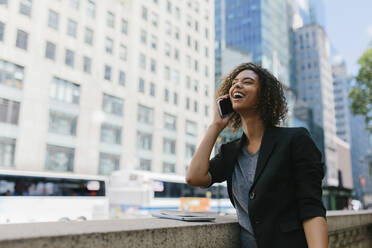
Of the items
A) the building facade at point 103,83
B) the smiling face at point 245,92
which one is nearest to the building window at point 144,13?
the building facade at point 103,83

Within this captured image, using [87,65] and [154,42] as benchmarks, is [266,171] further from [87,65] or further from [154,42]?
[154,42]

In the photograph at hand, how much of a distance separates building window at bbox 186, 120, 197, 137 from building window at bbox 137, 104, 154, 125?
3.74 metres

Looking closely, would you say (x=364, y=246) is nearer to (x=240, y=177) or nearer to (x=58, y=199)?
(x=240, y=177)

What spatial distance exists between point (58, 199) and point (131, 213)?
9.45ft

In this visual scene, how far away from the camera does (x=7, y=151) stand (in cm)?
1398

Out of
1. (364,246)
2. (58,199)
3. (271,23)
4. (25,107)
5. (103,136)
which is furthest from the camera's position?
(271,23)

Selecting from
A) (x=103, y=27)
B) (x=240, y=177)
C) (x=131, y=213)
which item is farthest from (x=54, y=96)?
(x=240, y=177)

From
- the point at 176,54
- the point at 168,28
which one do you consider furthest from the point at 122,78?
the point at 168,28

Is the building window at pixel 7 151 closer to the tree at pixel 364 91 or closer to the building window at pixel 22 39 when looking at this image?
the building window at pixel 22 39

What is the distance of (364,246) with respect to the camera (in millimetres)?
4230

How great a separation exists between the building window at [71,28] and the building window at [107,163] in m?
7.49

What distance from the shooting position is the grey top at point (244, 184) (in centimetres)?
152

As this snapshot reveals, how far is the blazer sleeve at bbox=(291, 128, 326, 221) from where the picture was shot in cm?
129

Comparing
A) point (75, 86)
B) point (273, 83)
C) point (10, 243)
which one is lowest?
point (10, 243)
